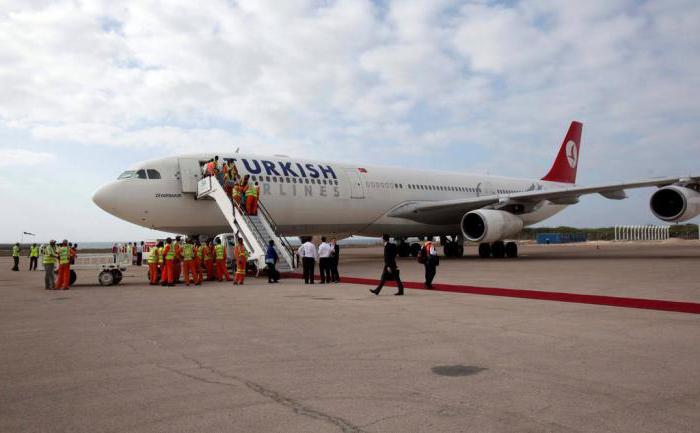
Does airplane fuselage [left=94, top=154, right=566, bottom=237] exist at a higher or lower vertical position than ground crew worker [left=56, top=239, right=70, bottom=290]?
higher

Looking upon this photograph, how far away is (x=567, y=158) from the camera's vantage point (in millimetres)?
32312

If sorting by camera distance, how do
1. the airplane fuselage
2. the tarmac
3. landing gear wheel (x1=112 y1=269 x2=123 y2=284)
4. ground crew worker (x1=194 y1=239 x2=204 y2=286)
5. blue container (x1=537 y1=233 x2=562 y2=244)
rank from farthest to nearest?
blue container (x1=537 y1=233 x2=562 y2=244) < the airplane fuselage < landing gear wheel (x1=112 y1=269 x2=123 y2=284) < ground crew worker (x1=194 y1=239 x2=204 y2=286) < the tarmac

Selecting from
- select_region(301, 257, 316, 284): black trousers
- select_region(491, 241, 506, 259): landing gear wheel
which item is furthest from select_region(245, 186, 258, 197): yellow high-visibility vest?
select_region(491, 241, 506, 259): landing gear wheel

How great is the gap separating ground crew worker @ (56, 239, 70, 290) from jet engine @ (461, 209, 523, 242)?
43.4 feet

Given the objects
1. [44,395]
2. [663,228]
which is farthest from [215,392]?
[663,228]

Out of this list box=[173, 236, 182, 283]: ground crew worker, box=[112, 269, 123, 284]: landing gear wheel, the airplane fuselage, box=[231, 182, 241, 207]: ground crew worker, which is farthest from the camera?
box=[231, 182, 241, 207]: ground crew worker

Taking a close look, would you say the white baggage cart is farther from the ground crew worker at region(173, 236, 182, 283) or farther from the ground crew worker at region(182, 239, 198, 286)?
the ground crew worker at region(182, 239, 198, 286)

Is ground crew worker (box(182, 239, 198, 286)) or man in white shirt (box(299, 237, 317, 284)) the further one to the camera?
ground crew worker (box(182, 239, 198, 286))

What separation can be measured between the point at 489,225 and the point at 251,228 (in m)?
8.94

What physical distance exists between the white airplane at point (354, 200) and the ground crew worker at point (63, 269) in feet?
10.7

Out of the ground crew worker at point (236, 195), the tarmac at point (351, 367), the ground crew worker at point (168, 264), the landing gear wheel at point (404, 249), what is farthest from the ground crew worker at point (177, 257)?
the landing gear wheel at point (404, 249)

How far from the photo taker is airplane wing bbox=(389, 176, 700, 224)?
1980cm

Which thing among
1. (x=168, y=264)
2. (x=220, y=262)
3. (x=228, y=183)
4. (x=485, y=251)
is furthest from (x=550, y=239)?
(x=168, y=264)

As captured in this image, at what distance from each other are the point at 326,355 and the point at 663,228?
3227 inches
